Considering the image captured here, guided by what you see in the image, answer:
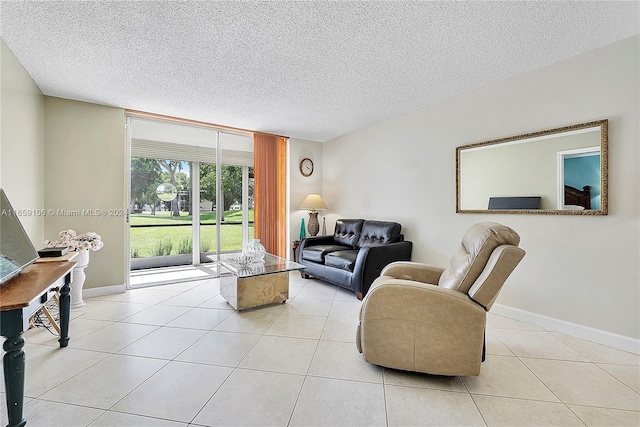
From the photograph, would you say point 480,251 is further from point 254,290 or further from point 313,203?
point 313,203

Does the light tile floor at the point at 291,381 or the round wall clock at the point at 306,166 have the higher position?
the round wall clock at the point at 306,166

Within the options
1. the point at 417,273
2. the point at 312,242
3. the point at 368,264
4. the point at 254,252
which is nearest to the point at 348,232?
the point at 312,242

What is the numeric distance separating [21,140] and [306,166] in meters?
3.75

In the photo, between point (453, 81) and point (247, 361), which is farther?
point (453, 81)

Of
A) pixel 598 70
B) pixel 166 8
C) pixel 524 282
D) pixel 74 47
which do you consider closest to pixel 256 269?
pixel 166 8

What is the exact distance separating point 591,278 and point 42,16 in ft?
15.4

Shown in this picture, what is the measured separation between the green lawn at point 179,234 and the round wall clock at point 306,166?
1.28 metres

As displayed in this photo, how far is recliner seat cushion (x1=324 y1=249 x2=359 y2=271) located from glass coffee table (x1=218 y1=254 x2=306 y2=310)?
0.67 metres

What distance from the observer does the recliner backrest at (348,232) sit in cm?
422

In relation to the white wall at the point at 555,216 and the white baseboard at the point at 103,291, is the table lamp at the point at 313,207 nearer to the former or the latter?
the white wall at the point at 555,216

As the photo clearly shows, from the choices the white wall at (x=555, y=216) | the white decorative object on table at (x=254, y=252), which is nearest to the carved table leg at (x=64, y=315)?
the white decorative object on table at (x=254, y=252)

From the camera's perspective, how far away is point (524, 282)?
2695 mm

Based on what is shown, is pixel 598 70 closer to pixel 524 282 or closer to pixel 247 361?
pixel 524 282

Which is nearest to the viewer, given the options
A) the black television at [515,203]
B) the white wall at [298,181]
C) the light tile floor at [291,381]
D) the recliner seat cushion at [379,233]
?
the light tile floor at [291,381]
